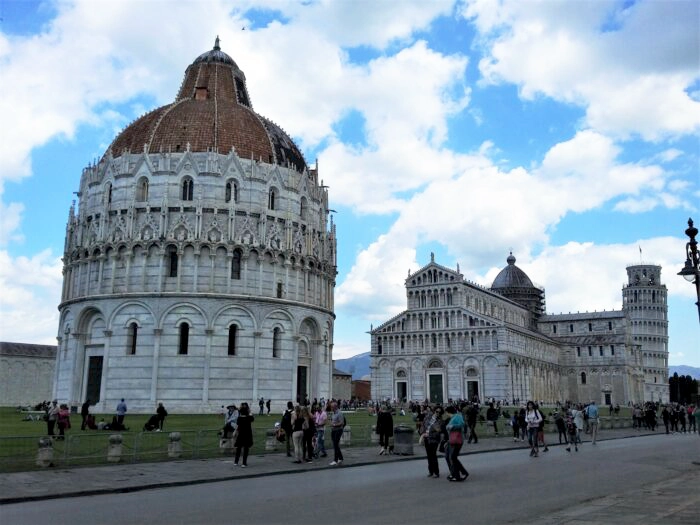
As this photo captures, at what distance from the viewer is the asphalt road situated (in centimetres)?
1058

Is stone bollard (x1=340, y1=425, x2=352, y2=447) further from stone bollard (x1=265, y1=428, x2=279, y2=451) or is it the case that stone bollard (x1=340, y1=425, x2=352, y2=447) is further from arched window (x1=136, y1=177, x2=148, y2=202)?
arched window (x1=136, y1=177, x2=148, y2=202)

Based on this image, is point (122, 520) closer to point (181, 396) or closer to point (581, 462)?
point (581, 462)

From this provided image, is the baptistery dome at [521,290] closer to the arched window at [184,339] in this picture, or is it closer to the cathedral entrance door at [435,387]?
the cathedral entrance door at [435,387]

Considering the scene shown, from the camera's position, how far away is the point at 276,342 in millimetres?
48188

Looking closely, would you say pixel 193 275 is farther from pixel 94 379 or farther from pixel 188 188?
pixel 94 379

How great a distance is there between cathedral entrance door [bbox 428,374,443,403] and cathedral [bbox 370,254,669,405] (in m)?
0.14

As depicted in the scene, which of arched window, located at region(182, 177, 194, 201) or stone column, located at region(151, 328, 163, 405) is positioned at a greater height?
arched window, located at region(182, 177, 194, 201)

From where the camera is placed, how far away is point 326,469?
18.5 meters

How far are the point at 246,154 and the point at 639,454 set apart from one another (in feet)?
119

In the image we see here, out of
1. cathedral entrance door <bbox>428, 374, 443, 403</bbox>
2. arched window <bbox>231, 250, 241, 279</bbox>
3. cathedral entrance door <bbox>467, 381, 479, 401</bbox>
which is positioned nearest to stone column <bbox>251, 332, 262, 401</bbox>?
arched window <bbox>231, 250, 241, 279</bbox>

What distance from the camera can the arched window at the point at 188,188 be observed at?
47.5m

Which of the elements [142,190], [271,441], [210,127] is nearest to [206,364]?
[142,190]

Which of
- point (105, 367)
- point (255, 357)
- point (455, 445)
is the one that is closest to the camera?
point (455, 445)

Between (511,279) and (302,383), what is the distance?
8008 cm
